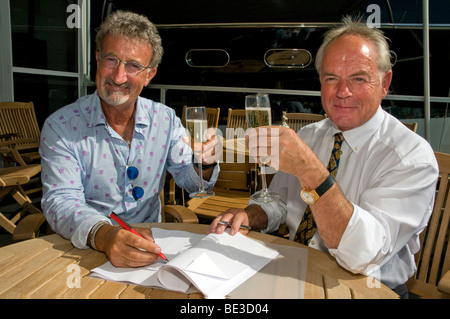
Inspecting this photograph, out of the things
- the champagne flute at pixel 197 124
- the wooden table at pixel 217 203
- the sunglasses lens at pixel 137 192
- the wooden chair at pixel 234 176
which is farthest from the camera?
the wooden chair at pixel 234 176

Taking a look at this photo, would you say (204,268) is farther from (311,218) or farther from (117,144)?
(117,144)

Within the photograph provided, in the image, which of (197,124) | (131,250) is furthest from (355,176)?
(131,250)

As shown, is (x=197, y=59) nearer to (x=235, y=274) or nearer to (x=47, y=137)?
(x=47, y=137)

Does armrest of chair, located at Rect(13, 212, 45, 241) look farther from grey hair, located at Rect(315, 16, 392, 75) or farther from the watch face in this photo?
grey hair, located at Rect(315, 16, 392, 75)

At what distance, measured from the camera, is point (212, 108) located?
17.3 feet

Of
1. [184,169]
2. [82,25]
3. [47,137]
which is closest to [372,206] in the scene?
[184,169]

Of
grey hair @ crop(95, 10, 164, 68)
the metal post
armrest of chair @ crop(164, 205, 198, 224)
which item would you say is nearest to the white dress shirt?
armrest of chair @ crop(164, 205, 198, 224)

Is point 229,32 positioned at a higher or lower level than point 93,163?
higher

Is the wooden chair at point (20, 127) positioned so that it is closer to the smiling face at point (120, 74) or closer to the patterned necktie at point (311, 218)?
the smiling face at point (120, 74)

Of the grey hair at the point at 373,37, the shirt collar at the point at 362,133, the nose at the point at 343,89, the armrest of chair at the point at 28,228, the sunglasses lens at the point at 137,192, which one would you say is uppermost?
the grey hair at the point at 373,37

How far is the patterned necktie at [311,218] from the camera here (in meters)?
1.41

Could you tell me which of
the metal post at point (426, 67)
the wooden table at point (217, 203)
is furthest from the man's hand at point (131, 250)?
the metal post at point (426, 67)

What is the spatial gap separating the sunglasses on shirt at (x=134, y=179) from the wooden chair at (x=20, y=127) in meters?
3.18

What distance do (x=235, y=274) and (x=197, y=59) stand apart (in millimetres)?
4785
